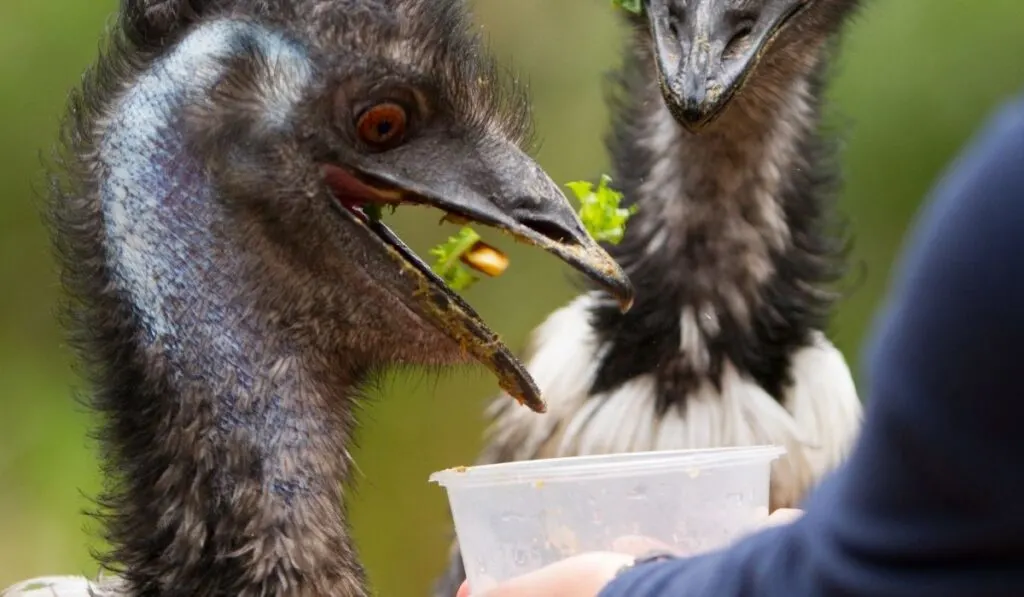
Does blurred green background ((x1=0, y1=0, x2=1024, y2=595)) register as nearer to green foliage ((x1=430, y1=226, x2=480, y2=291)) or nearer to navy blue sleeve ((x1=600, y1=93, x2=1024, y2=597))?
green foliage ((x1=430, y1=226, x2=480, y2=291))

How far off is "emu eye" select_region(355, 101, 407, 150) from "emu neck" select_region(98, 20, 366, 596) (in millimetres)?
105

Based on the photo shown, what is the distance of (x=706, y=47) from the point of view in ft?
5.44

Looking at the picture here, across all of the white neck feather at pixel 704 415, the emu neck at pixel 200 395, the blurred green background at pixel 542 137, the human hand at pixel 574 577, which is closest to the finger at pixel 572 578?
the human hand at pixel 574 577

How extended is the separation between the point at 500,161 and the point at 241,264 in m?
0.24

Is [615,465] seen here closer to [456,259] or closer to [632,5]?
[456,259]

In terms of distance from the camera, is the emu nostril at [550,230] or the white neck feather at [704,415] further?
the white neck feather at [704,415]

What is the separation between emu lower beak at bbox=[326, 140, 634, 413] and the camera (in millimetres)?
1245

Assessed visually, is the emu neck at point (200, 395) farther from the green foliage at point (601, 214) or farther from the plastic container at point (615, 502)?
the green foliage at point (601, 214)

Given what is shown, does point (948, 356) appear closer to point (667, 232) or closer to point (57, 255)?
point (57, 255)

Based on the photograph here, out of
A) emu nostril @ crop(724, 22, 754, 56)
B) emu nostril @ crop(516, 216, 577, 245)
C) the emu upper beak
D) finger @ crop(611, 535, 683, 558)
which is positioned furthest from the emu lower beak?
emu nostril @ crop(724, 22, 754, 56)

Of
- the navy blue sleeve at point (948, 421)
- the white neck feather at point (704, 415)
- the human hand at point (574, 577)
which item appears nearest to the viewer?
the navy blue sleeve at point (948, 421)

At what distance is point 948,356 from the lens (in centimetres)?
67

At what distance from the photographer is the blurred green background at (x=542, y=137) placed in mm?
2051

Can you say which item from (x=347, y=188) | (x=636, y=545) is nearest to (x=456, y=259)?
(x=347, y=188)
